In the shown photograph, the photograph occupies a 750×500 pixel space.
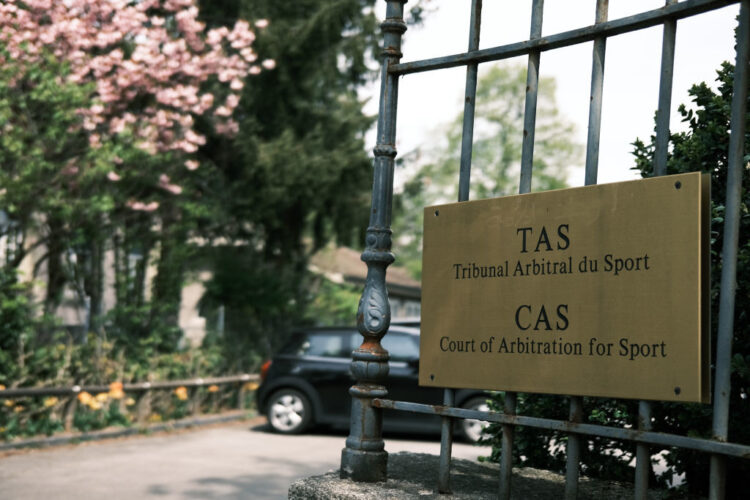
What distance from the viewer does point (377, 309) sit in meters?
4.01

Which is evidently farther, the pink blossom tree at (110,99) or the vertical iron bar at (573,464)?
the pink blossom tree at (110,99)

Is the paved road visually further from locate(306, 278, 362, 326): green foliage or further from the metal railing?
locate(306, 278, 362, 326): green foliage

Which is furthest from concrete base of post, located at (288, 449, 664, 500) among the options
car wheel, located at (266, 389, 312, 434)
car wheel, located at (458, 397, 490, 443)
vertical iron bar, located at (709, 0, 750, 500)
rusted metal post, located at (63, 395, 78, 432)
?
rusted metal post, located at (63, 395, 78, 432)

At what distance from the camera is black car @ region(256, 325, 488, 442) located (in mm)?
12039

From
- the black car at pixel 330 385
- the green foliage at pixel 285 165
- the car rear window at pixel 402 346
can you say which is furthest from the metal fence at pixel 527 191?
the green foliage at pixel 285 165

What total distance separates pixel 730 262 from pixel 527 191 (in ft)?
2.95

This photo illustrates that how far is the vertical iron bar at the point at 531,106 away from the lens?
136 inches

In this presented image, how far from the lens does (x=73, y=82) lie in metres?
11.6

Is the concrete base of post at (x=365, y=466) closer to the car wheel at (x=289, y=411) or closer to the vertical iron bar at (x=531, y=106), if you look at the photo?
the vertical iron bar at (x=531, y=106)

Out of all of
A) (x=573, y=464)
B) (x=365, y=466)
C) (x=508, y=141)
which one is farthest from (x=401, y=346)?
(x=508, y=141)

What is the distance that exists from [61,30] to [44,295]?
538cm

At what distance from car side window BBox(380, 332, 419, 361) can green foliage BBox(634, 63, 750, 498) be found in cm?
807

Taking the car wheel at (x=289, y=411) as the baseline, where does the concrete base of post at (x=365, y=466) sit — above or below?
above

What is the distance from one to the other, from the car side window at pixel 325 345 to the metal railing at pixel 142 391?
7.48 feet
